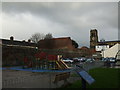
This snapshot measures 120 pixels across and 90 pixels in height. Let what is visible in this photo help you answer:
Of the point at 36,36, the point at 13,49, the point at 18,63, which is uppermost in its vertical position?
the point at 36,36

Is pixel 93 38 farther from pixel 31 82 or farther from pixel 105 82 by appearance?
pixel 31 82

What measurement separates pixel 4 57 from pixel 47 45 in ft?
121

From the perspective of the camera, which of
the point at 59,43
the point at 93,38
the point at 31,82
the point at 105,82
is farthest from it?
the point at 93,38

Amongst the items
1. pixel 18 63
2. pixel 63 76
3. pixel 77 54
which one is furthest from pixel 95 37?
pixel 63 76

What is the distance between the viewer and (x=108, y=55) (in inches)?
2346

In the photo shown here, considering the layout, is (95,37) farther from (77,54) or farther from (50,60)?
(50,60)

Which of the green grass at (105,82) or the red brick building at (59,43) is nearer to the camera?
the green grass at (105,82)

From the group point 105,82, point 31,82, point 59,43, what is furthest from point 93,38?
point 31,82

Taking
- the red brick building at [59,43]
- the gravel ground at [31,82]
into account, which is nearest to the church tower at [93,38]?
the red brick building at [59,43]

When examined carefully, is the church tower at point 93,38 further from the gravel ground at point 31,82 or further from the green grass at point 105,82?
the gravel ground at point 31,82

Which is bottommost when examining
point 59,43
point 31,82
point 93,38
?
point 31,82

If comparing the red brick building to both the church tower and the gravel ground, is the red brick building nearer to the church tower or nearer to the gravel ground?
the church tower

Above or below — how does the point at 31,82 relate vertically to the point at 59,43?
below

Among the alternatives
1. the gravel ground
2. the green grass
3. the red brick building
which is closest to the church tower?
the red brick building
